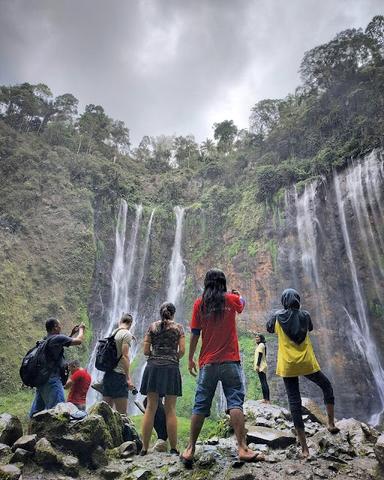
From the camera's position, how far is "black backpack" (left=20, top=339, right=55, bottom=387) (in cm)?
441

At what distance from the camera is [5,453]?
3.55 meters

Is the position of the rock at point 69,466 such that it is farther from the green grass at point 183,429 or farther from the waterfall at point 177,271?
the waterfall at point 177,271

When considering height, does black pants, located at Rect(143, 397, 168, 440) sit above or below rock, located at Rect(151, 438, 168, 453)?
above

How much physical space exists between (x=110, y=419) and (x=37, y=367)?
1111 mm

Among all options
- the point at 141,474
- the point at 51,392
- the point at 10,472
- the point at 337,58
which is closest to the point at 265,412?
the point at 141,474

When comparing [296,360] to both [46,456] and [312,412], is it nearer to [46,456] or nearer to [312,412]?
[46,456]

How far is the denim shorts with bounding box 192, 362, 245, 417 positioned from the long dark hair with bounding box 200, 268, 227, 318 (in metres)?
0.50

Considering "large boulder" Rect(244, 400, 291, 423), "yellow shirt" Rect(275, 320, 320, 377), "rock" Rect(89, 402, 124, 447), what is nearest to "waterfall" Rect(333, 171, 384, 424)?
"large boulder" Rect(244, 400, 291, 423)

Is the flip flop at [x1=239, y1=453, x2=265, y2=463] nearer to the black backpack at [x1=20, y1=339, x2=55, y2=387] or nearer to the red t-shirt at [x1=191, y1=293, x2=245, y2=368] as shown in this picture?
the red t-shirt at [x1=191, y1=293, x2=245, y2=368]

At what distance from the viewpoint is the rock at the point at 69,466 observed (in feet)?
11.2

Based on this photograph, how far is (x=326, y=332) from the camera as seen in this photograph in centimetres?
1562

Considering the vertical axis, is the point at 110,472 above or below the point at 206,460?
below

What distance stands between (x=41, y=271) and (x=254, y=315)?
10940 millimetres

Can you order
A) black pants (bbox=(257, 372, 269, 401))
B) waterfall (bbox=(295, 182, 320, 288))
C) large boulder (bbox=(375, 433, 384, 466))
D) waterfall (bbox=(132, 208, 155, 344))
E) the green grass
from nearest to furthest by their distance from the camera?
large boulder (bbox=(375, 433, 384, 466)), black pants (bbox=(257, 372, 269, 401)), the green grass, waterfall (bbox=(295, 182, 320, 288)), waterfall (bbox=(132, 208, 155, 344))
